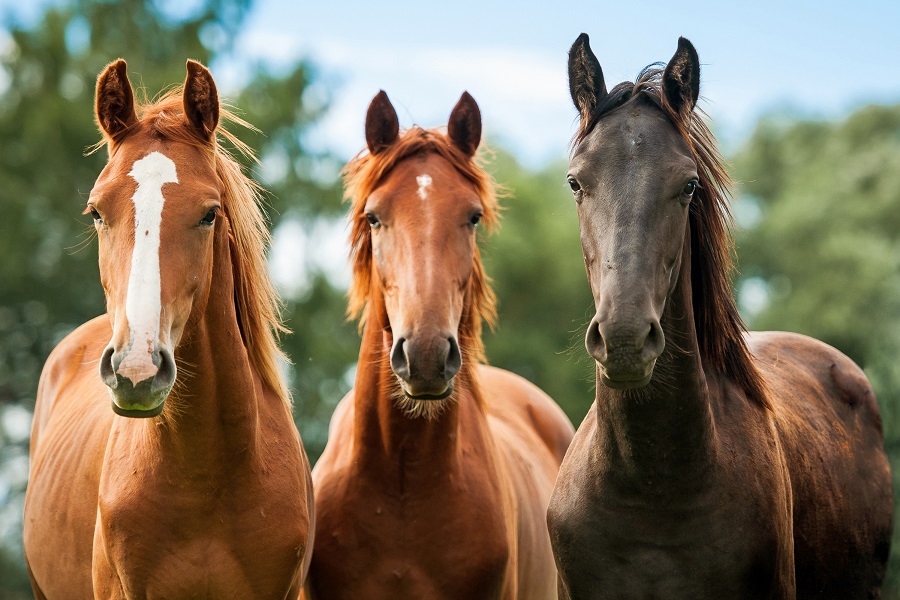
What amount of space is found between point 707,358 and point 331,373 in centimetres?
1670

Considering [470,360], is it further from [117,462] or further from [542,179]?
[542,179]

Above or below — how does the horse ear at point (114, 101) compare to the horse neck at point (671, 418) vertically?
above

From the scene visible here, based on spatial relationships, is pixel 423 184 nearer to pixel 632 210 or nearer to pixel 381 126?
pixel 381 126

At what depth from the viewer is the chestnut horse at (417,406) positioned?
4168 mm

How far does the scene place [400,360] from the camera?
395 centimetres

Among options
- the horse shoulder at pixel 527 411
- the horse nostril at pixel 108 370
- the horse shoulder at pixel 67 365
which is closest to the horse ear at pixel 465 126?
the horse shoulder at pixel 527 411

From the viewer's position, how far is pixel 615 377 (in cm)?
322

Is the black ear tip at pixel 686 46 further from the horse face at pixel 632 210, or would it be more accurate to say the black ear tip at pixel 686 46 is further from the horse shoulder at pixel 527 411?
the horse shoulder at pixel 527 411

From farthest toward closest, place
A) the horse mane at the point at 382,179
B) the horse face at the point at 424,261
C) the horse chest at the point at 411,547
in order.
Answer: the horse mane at the point at 382,179, the horse chest at the point at 411,547, the horse face at the point at 424,261

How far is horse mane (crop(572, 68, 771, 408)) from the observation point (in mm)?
3852

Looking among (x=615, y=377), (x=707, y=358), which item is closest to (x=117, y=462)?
(x=615, y=377)

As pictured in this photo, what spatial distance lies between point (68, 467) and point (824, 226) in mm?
27195

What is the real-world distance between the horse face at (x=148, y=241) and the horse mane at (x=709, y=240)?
1500 millimetres

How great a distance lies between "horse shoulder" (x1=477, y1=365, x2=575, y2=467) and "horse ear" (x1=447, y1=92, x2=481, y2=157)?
6.73 ft
